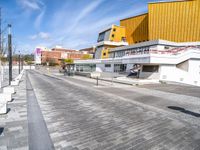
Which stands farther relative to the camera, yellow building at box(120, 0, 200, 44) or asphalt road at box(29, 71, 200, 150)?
yellow building at box(120, 0, 200, 44)

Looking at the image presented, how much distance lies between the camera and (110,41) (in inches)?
1966

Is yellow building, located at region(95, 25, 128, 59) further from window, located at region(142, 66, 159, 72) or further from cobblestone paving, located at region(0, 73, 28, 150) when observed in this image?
cobblestone paving, located at region(0, 73, 28, 150)

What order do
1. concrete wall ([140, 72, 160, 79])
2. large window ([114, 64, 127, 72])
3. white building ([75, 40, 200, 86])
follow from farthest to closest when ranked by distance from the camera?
large window ([114, 64, 127, 72])
concrete wall ([140, 72, 160, 79])
white building ([75, 40, 200, 86])

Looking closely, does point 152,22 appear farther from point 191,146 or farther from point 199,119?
point 191,146

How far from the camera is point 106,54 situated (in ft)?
161

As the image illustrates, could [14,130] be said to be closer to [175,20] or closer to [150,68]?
[150,68]

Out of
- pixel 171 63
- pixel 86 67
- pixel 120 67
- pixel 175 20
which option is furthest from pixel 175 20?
pixel 86 67

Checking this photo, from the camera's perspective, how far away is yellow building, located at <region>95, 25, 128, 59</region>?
49031 millimetres

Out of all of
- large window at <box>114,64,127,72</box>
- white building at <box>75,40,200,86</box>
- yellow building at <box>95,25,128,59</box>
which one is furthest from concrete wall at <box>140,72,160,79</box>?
yellow building at <box>95,25,128,59</box>

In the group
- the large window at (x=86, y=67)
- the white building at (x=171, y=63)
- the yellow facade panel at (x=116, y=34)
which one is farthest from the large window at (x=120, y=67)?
the yellow facade panel at (x=116, y=34)

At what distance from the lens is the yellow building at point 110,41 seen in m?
49.0

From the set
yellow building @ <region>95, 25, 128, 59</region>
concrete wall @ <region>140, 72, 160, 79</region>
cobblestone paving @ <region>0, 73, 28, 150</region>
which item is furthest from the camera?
yellow building @ <region>95, 25, 128, 59</region>

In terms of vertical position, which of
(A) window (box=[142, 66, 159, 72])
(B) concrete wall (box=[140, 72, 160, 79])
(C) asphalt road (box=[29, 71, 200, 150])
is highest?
(A) window (box=[142, 66, 159, 72])

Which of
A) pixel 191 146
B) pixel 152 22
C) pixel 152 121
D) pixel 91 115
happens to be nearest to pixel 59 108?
pixel 91 115
